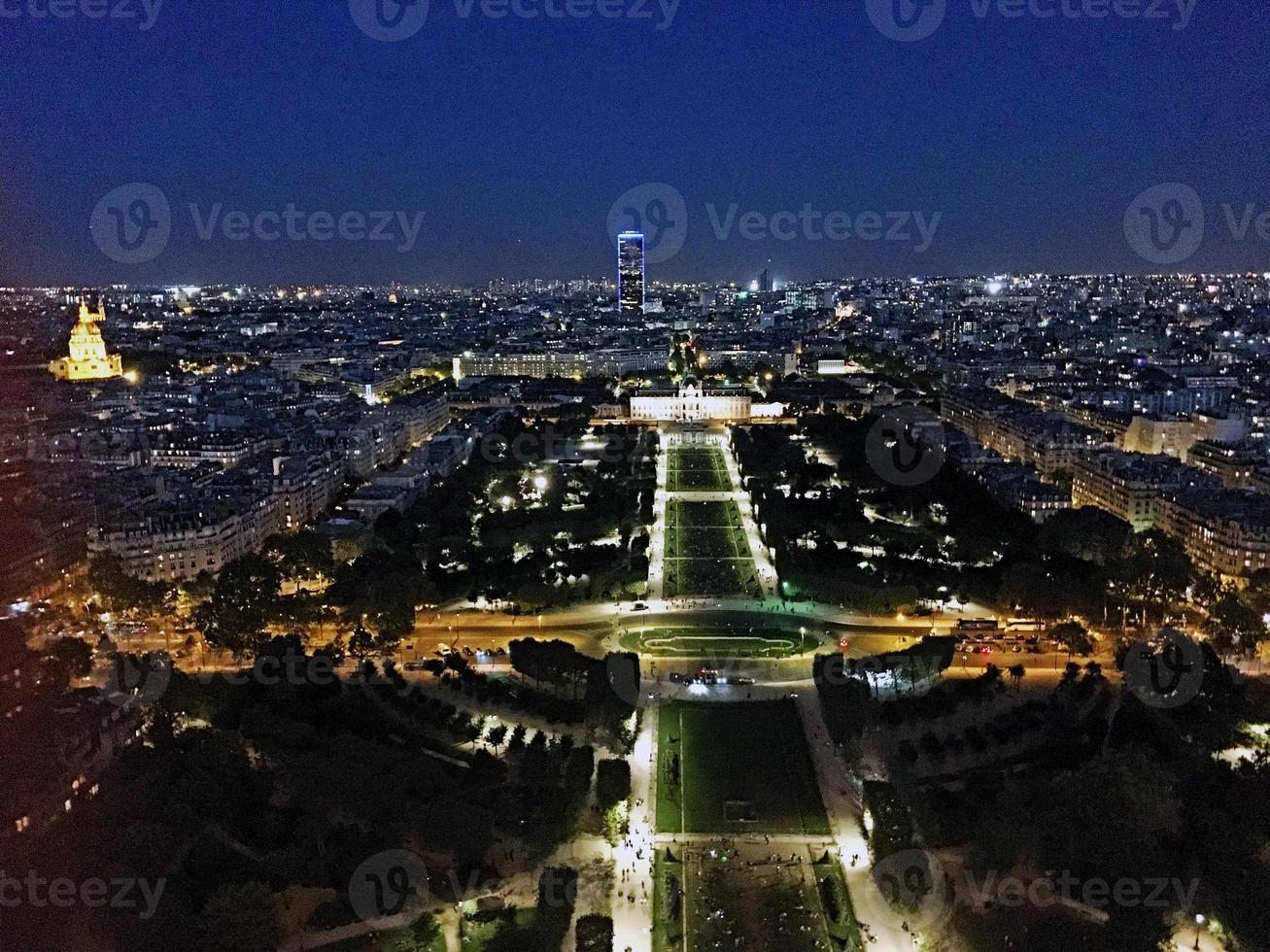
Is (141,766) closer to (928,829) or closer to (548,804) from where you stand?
(548,804)

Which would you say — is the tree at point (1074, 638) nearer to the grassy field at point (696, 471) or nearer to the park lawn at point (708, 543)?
the park lawn at point (708, 543)

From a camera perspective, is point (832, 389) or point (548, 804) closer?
point (548, 804)

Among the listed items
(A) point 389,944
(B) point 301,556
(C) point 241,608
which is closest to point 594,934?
(A) point 389,944

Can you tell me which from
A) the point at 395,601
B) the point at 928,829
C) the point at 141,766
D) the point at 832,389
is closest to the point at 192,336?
the point at 832,389

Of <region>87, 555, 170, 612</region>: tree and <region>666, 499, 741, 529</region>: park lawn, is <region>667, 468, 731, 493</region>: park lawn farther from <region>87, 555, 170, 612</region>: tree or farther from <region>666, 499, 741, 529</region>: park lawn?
<region>87, 555, 170, 612</region>: tree

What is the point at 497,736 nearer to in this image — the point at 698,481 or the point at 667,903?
the point at 667,903

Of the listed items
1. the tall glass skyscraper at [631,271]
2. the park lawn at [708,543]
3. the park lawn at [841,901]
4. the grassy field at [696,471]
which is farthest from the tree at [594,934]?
the tall glass skyscraper at [631,271]
